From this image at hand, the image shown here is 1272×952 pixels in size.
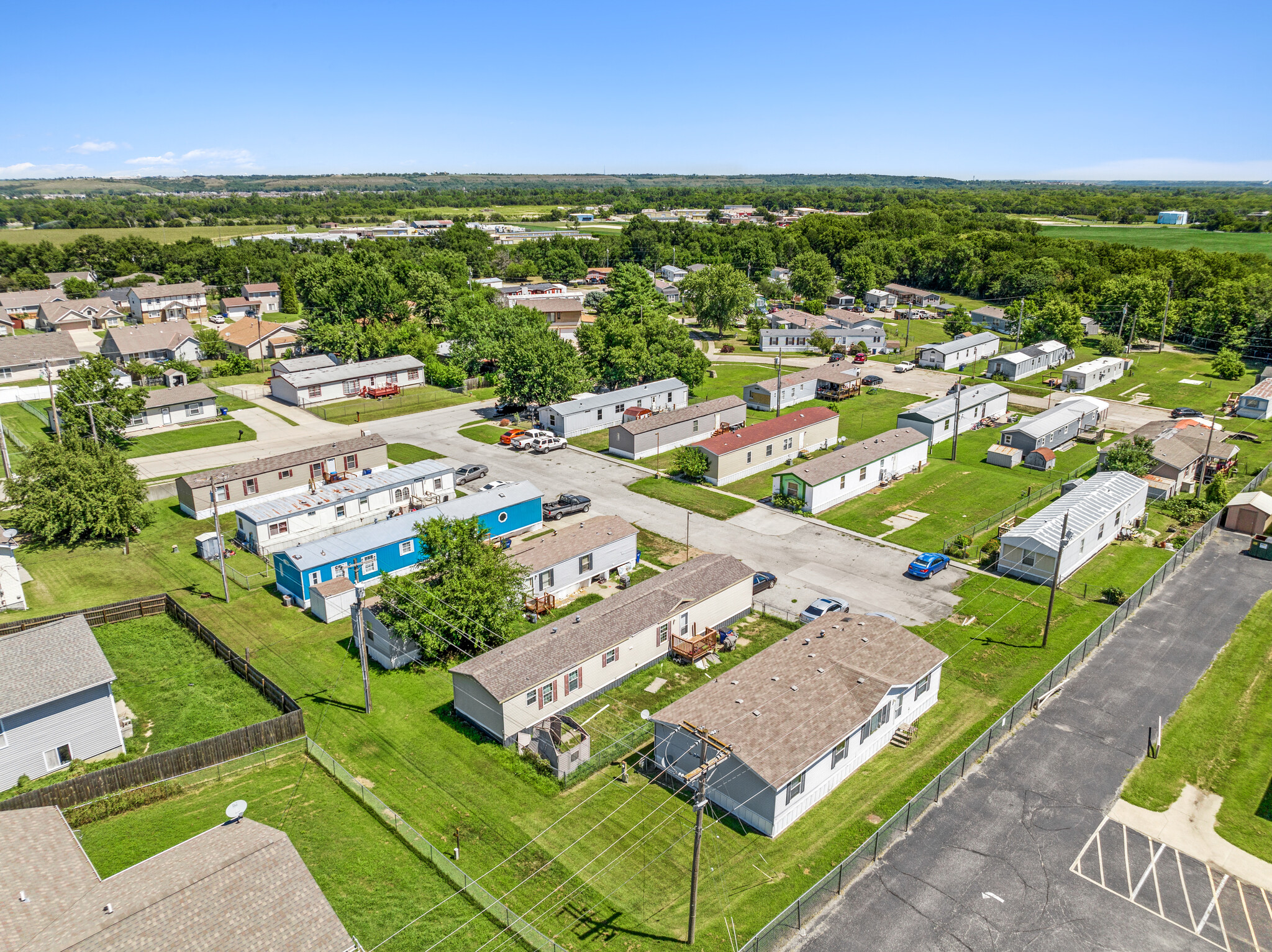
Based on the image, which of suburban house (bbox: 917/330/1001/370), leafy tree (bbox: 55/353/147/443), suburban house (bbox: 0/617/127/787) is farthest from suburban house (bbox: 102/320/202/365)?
suburban house (bbox: 917/330/1001/370)

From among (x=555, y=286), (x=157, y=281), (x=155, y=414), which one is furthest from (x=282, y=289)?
(x=155, y=414)

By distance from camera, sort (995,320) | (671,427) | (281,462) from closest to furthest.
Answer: (281,462) → (671,427) → (995,320)

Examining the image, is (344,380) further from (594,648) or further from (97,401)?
(594,648)

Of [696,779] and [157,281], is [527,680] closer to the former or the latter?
[696,779]

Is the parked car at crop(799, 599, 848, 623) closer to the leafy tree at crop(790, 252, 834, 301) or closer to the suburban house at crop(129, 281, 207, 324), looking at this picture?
the leafy tree at crop(790, 252, 834, 301)

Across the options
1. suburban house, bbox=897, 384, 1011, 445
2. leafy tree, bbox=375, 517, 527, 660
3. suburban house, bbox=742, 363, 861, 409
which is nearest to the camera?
leafy tree, bbox=375, 517, 527, 660

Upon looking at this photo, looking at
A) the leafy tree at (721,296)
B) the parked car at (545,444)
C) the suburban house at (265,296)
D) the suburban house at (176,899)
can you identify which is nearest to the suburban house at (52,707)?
the suburban house at (176,899)

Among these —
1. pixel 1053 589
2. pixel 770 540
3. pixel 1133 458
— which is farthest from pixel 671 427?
pixel 1053 589
